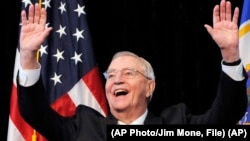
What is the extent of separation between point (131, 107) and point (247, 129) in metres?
0.49

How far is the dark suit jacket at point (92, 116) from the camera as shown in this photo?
1995mm

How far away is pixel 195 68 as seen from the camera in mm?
3764

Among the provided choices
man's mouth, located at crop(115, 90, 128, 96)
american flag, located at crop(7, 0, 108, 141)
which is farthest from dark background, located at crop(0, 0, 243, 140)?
man's mouth, located at crop(115, 90, 128, 96)

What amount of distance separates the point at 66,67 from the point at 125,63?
105 centimetres

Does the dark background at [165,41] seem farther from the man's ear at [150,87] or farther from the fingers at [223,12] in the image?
the fingers at [223,12]

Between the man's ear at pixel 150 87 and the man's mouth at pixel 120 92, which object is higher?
the man's ear at pixel 150 87

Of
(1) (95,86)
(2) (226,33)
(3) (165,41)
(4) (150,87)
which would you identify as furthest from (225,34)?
(3) (165,41)

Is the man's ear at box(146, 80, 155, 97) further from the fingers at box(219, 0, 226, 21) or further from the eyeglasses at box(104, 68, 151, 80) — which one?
the fingers at box(219, 0, 226, 21)

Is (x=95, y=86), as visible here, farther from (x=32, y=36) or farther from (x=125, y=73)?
(x=32, y=36)

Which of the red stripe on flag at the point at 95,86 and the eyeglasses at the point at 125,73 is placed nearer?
the eyeglasses at the point at 125,73

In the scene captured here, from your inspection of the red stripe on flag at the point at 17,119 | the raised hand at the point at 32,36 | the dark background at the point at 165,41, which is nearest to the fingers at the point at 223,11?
the raised hand at the point at 32,36

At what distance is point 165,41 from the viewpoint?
372 cm

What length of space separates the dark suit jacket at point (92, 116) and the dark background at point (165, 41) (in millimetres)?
1612

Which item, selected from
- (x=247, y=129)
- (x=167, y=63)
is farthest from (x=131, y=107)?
(x=167, y=63)
